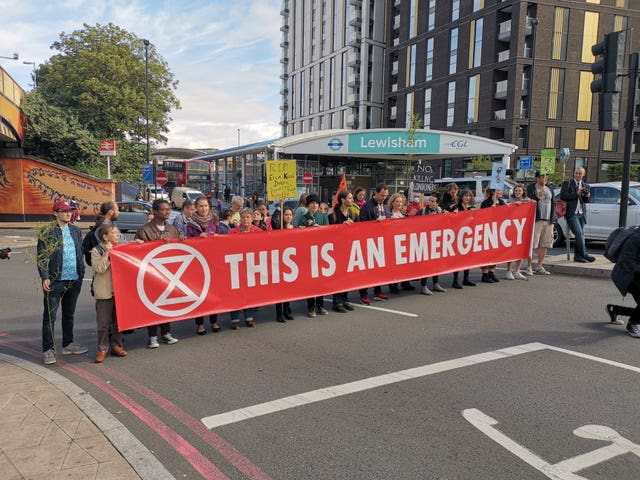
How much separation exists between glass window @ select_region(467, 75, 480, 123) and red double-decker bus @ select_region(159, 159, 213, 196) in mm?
28845

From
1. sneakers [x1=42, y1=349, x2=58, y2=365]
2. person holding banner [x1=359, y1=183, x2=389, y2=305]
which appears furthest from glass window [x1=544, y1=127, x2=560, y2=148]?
sneakers [x1=42, y1=349, x2=58, y2=365]

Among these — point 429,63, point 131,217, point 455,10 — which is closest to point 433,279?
point 131,217

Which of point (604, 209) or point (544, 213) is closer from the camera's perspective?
point (544, 213)

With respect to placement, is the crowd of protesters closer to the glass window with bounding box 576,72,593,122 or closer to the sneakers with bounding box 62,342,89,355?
the sneakers with bounding box 62,342,89,355

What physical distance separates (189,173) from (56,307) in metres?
37.8

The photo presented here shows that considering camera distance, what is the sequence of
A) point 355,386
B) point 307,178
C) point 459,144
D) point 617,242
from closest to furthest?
1. point 355,386
2. point 617,242
3. point 459,144
4. point 307,178

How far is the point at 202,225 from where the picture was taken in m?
6.61

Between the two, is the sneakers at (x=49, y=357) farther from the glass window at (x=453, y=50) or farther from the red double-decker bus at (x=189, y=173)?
the glass window at (x=453, y=50)

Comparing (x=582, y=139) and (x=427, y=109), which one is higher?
(x=427, y=109)

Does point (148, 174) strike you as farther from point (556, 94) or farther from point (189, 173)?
point (556, 94)

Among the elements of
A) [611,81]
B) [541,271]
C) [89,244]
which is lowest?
[541,271]

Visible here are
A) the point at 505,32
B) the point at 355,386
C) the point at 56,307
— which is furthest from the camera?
the point at 505,32

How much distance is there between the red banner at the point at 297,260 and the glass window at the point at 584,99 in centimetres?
4784

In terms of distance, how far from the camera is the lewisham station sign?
2427cm
